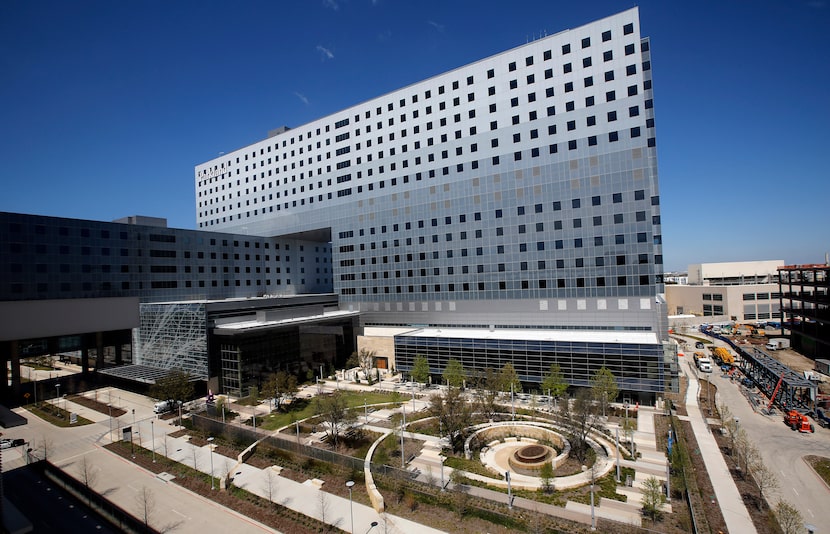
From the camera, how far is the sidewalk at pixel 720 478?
70.8 feet

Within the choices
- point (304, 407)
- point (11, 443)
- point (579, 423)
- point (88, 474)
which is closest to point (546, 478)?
point (579, 423)

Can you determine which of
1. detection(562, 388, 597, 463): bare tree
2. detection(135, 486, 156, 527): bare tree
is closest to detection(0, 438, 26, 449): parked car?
detection(135, 486, 156, 527): bare tree

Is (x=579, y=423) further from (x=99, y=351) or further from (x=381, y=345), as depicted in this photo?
(x=99, y=351)

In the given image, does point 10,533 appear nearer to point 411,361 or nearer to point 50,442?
point 50,442

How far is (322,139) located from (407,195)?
2117 cm

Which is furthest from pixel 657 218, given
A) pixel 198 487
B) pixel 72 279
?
pixel 72 279

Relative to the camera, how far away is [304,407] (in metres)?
43.2

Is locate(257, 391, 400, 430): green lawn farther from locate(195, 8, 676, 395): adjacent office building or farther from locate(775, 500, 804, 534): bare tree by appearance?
locate(775, 500, 804, 534): bare tree

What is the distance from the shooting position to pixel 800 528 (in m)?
20.3

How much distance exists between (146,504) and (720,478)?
1423 inches

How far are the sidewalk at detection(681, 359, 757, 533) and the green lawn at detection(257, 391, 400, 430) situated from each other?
2650 centimetres

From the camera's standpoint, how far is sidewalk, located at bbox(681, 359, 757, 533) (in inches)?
850

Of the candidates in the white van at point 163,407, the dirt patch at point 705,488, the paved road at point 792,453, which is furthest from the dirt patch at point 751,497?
the white van at point 163,407

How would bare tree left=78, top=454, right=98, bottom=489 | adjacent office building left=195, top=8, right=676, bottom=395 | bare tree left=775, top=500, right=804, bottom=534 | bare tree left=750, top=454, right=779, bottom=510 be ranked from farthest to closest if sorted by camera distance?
1. adjacent office building left=195, top=8, right=676, bottom=395
2. bare tree left=78, top=454, right=98, bottom=489
3. bare tree left=750, top=454, right=779, bottom=510
4. bare tree left=775, top=500, right=804, bottom=534
